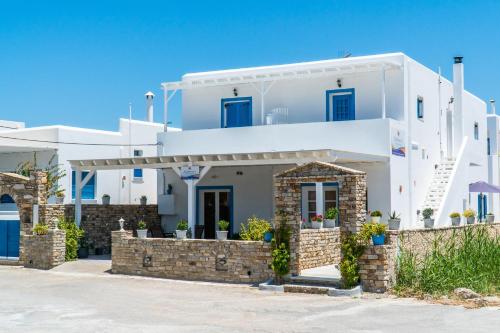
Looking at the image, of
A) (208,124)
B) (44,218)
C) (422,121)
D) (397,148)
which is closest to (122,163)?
(44,218)

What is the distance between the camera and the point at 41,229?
71.3 feet

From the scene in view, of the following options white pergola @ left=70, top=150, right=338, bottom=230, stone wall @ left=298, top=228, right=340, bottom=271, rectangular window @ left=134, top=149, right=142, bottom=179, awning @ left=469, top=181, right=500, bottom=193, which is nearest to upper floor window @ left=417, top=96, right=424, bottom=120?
awning @ left=469, top=181, right=500, bottom=193

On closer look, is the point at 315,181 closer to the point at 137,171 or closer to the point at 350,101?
the point at 350,101

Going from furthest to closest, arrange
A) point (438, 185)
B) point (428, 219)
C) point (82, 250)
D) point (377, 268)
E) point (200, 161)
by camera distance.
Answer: point (438, 185) < point (82, 250) < point (428, 219) < point (200, 161) < point (377, 268)

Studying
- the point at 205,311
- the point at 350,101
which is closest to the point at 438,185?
the point at 350,101

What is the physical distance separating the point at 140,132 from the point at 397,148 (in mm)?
15043

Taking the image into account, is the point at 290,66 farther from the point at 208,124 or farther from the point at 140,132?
the point at 140,132

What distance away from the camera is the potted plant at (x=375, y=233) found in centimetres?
1552

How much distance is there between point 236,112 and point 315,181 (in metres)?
10.4

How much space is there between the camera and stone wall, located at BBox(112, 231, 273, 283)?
17469 millimetres

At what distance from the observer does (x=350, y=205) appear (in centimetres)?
1572

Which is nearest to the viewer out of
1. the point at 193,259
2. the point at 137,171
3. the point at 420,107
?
the point at 193,259

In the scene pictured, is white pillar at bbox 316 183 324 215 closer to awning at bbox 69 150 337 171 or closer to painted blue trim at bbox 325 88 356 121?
painted blue trim at bbox 325 88 356 121

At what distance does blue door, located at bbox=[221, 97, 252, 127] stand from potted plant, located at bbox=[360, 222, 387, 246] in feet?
35.0
